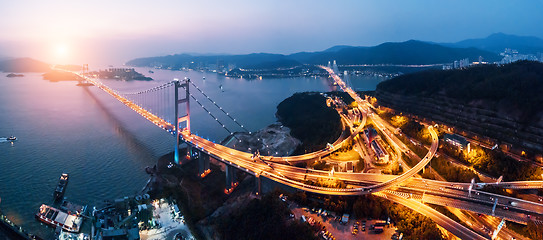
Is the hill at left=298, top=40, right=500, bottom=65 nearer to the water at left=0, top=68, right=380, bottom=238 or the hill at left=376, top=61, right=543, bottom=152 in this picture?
the water at left=0, top=68, right=380, bottom=238

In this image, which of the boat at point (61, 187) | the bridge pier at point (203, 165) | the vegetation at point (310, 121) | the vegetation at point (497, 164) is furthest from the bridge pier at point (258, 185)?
the vegetation at point (497, 164)

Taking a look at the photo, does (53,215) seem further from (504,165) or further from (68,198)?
(504,165)

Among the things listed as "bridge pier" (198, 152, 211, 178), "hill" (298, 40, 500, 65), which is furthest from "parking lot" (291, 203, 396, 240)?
"hill" (298, 40, 500, 65)

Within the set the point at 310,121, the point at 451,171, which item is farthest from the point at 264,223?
the point at 310,121

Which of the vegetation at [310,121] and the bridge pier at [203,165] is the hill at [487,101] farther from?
the bridge pier at [203,165]

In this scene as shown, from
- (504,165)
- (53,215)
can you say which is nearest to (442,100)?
(504,165)

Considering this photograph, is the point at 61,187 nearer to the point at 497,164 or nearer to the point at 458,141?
the point at 458,141
